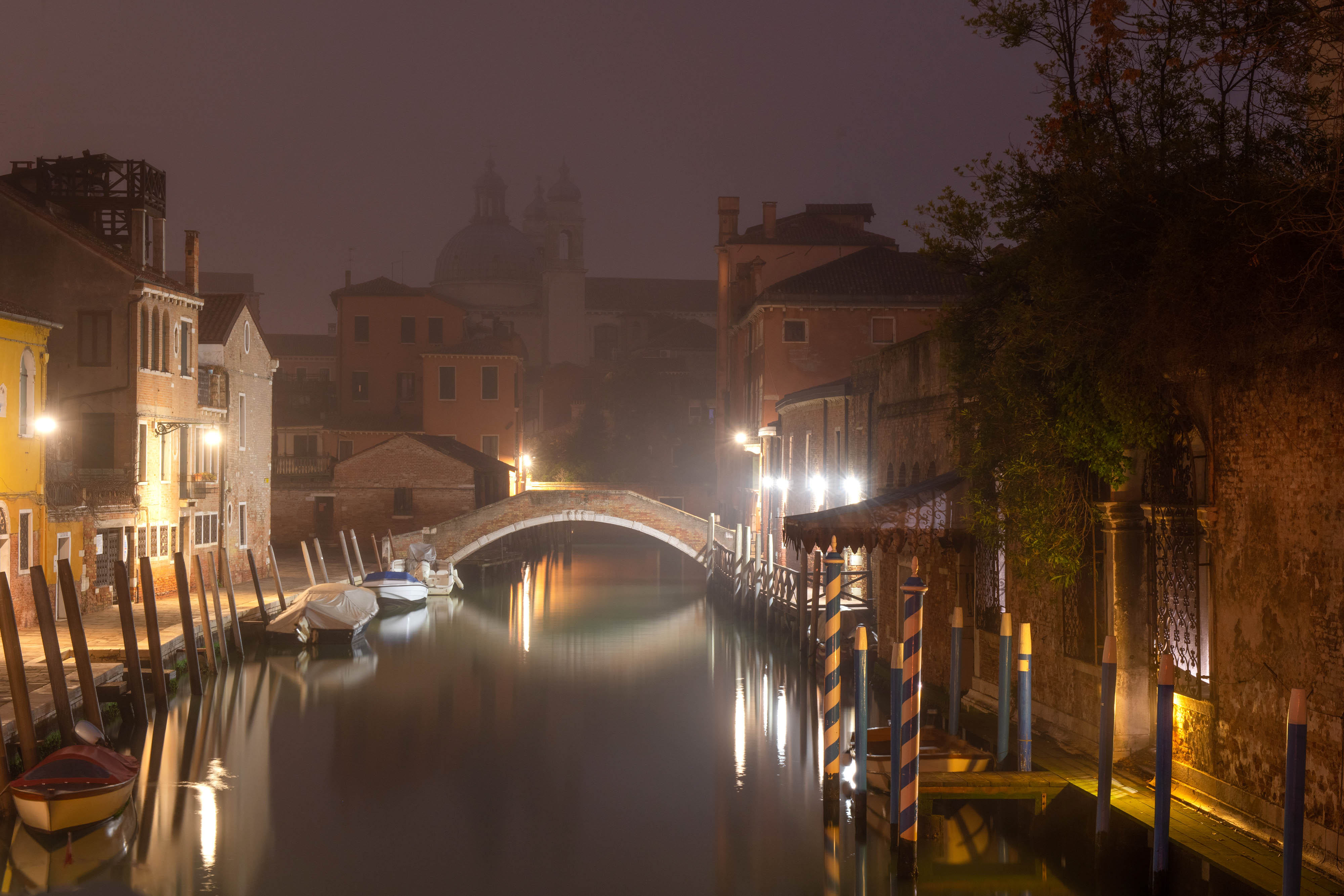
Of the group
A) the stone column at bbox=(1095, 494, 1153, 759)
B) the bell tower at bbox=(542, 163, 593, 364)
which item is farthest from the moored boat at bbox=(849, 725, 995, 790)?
the bell tower at bbox=(542, 163, 593, 364)

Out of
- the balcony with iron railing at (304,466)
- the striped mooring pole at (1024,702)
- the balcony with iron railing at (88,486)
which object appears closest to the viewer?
the striped mooring pole at (1024,702)

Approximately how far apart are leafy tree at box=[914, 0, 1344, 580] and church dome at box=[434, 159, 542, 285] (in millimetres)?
47553

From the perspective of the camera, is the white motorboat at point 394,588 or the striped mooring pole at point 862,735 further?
the white motorboat at point 394,588

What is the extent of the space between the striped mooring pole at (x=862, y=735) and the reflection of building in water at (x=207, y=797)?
12.9ft

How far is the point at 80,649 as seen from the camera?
33.2 feet

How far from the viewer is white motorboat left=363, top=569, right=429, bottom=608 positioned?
2339 centimetres

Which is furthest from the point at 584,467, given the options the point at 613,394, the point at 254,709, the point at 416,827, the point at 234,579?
the point at 416,827

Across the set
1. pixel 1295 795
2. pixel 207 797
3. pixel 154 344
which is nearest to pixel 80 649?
pixel 207 797

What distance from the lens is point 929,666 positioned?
12250 mm

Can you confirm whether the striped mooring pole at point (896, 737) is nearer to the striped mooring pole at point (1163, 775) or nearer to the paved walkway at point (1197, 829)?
the paved walkway at point (1197, 829)

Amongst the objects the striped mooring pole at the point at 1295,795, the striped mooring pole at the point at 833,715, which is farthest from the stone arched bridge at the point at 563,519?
the striped mooring pole at the point at 1295,795

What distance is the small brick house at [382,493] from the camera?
30.1 meters

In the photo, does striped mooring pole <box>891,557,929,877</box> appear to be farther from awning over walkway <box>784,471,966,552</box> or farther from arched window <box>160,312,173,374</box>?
arched window <box>160,312,173,374</box>

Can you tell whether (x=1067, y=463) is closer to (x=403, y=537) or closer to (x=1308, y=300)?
(x=1308, y=300)
